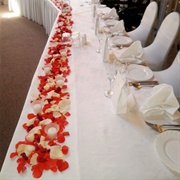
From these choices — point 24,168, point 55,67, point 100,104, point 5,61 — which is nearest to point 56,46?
point 55,67

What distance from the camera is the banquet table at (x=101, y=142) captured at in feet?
2.61

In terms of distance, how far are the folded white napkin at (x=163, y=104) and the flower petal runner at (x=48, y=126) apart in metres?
0.43

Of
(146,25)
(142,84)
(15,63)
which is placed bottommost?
(15,63)

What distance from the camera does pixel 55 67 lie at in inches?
59.1

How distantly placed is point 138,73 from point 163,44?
874 millimetres

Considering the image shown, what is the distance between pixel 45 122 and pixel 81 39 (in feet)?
3.62

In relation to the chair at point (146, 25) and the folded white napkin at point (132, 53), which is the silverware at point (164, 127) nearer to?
the folded white napkin at point (132, 53)

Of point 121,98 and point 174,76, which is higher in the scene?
point 121,98

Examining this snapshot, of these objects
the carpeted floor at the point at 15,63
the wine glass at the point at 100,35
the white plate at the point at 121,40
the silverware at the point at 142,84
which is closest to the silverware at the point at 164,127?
the silverware at the point at 142,84

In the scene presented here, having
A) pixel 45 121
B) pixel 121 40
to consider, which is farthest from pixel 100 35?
A: pixel 45 121

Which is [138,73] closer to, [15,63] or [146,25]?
[146,25]

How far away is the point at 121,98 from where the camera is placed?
1.03 m

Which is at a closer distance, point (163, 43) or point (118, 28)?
point (163, 43)

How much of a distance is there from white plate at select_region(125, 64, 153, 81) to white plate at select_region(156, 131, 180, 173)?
0.52 m
